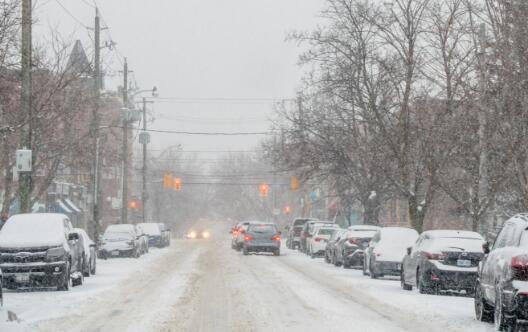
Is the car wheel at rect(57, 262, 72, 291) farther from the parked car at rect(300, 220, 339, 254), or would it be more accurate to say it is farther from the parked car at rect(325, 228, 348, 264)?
the parked car at rect(300, 220, 339, 254)

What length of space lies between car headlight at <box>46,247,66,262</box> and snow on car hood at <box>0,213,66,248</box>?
165 mm

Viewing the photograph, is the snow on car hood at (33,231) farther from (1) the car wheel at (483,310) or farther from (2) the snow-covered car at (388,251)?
(1) the car wheel at (483,310)

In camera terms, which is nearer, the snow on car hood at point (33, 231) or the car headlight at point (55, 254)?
the car headlight at point (55, 254)

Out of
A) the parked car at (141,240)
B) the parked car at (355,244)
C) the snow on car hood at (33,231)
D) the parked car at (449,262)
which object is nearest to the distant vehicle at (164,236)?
the parked car at (141,240)

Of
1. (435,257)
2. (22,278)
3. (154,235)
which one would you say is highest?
(154,235)

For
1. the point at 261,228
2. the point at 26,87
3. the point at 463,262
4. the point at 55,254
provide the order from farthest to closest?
the point at 261,228 → the point at 26,87 → the point at 55,254 → the point at 463,262

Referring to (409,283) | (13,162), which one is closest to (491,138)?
(409,283)

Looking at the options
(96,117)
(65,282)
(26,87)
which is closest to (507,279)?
(65,282)

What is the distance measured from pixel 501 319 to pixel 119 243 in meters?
33.5

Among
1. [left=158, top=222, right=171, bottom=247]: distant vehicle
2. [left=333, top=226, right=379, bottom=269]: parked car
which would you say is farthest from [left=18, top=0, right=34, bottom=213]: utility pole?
[left=158, top=222, right=171, bottom=247]: distant vehicle

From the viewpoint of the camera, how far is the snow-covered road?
54.5 ft

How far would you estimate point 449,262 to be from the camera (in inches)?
951

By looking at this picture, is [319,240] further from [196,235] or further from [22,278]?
[196,235]

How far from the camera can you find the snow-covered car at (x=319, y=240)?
164 feet
